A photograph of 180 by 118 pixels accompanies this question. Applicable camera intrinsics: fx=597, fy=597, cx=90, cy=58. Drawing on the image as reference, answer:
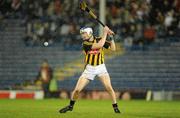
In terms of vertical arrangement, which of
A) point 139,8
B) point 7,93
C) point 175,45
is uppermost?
point 139,8

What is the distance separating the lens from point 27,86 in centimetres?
2552

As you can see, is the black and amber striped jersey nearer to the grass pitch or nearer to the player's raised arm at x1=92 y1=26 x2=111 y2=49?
the player's raised arm at x1=92 y1=26 x2=111 y2=49

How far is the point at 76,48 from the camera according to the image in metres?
26.1

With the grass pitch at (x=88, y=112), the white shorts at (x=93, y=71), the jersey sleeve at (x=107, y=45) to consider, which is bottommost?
the grass pitch at (x=88, y=112)

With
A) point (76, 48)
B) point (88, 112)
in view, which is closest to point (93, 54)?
point (88, 112)

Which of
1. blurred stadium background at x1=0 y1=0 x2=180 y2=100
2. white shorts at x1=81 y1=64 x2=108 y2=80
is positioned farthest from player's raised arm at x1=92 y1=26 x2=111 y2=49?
blurred stadium background at x1=0 y1=0 x2=180 y2=100

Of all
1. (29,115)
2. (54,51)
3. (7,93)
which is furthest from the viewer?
(54,51)

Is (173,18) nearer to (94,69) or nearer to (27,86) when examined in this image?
(27,86)

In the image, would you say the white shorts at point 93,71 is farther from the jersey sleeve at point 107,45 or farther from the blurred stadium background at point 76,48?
the blurred stadium background at point 76,48

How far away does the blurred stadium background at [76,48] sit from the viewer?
82.0 ft

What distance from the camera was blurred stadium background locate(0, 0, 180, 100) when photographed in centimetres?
2498

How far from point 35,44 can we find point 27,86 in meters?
2.05

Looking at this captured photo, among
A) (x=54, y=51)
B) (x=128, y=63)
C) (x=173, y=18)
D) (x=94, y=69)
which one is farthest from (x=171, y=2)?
(x=94, y=69)

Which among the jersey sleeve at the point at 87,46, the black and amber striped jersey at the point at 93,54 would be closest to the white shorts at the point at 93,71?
the black and amber striped jersey at the point at 93,54
